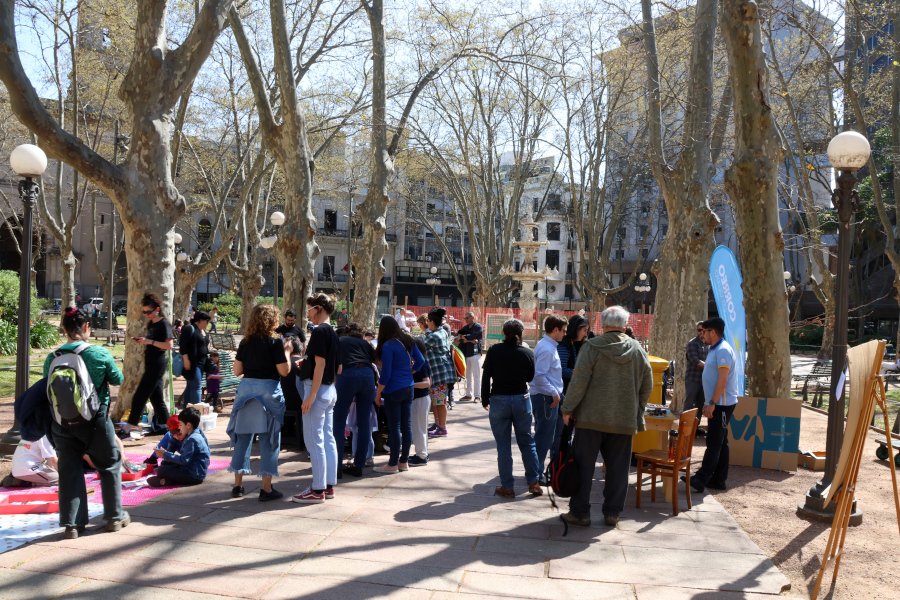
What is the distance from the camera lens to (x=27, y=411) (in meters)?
4.50

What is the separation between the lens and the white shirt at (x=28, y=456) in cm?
574

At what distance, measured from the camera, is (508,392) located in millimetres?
5801

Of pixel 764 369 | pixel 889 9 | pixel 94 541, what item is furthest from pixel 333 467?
pixel 889 9

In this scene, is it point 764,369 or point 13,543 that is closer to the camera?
point 13,543

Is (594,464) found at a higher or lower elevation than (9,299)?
lower

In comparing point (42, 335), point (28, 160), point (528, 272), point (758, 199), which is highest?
point (28, 160)

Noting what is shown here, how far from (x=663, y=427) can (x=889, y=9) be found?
13831 mm

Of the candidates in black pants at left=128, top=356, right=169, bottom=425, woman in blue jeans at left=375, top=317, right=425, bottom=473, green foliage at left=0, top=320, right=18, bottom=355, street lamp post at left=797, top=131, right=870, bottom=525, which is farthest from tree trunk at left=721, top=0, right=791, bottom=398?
green foliage at left=0, top=320, right=18, bottom=355

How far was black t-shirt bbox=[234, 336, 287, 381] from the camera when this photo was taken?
5.38m

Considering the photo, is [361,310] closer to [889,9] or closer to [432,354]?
[432,354]

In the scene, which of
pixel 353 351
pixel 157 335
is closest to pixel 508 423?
pixel 353 351

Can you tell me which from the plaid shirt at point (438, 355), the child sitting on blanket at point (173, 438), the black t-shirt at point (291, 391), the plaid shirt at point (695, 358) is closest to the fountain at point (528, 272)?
the plaid shirt at point (438, 355)

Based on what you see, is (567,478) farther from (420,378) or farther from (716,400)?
(420,378)

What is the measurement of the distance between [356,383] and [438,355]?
224cm
